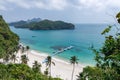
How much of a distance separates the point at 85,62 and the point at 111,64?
100.0m

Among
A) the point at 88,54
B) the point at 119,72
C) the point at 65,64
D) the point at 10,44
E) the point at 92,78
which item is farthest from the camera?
the point at 88,54

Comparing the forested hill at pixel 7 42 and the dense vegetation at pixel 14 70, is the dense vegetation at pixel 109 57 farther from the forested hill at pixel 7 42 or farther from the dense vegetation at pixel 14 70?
the forested hill at pixel 7 42

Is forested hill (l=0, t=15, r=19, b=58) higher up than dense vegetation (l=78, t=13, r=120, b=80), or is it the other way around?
forested hill (l=0, t=15, r=19, b=58)

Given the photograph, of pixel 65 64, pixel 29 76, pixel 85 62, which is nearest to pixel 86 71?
pixel 29 76

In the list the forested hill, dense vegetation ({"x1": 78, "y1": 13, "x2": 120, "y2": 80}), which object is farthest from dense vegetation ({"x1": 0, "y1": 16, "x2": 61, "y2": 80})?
dense vegetation ({"x1": 78, "y1": 13, "x2": 120, "y2": 80})

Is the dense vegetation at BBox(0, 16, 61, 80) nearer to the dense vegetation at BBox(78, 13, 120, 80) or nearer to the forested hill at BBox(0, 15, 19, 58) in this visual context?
the forested hill at BBox(0, 15, 19, 58)

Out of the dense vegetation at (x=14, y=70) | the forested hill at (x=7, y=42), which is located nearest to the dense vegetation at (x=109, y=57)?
the dense vegetation at (x=14, y=70)

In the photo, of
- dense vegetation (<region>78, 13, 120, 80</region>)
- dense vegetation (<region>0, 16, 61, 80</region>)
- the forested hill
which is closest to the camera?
dense vegetation (<region>78, 13, 120, 80</region>)

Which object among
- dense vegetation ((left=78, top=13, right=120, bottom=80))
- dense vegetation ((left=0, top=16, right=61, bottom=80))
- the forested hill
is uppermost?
the forested hill

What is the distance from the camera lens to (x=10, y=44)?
82000mm

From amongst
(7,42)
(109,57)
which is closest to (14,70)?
(7,42)

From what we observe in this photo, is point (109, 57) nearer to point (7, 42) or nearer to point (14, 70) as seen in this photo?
point (14, 70)

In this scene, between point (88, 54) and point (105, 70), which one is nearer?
point (105, 70)

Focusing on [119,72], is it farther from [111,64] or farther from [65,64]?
[65,64]
